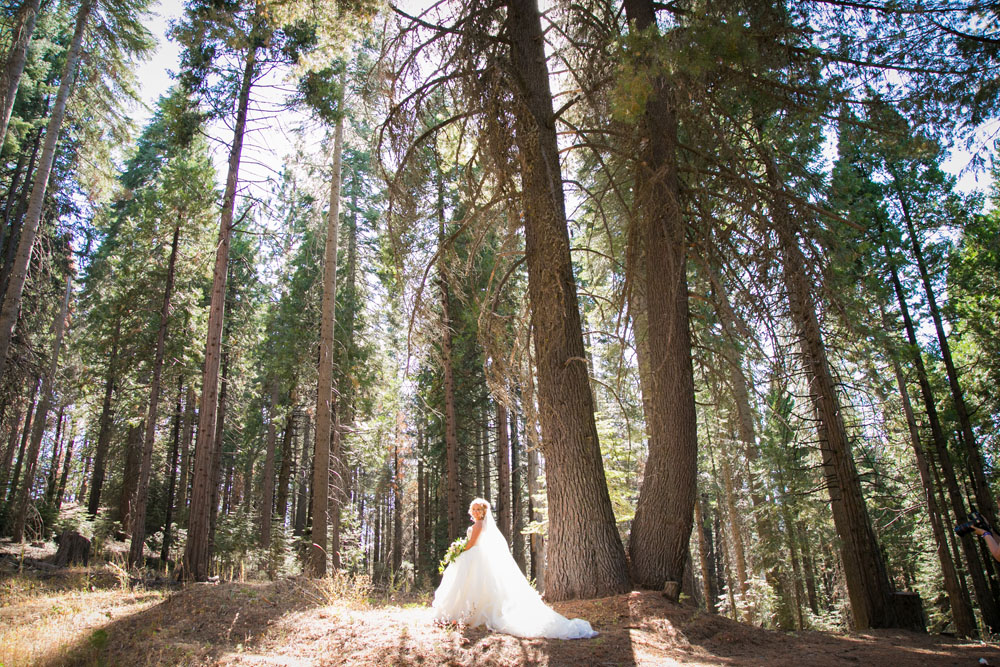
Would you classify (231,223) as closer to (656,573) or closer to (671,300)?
(671,300)

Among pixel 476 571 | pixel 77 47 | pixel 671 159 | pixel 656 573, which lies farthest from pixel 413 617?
pixel 77 47

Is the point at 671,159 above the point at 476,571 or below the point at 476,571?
above

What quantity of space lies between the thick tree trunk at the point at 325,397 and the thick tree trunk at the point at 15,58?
19.4 feet

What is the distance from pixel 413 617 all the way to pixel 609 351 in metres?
6.41

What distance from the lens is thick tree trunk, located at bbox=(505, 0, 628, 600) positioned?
6.11 meters

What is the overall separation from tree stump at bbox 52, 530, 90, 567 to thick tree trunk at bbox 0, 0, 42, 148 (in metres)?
8.45

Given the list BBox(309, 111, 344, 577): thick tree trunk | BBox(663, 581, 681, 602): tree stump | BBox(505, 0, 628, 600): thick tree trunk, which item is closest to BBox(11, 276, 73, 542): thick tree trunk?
BBox(309, 111, 344, 577): thick tree trunk

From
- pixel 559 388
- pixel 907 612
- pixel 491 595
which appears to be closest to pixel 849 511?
pixel 907 612

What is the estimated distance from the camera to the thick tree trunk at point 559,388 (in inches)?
241

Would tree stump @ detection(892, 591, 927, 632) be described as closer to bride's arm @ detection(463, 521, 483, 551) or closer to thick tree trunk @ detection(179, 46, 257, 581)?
bride's arm @ detection(463, 521, 483, 551)

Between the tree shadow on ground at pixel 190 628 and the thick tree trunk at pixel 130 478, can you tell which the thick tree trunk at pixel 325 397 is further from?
the thick tree trunk at pixel 130 478

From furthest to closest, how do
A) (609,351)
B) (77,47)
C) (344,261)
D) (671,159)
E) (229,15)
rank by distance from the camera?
(344,261)
(77,47)
(609,351)
(229,15)
(671,159)

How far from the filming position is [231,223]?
36.3ft

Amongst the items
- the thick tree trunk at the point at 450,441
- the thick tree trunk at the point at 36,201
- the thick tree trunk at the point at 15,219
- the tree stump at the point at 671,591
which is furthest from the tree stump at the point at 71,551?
the tree stump at the point at 671,591
